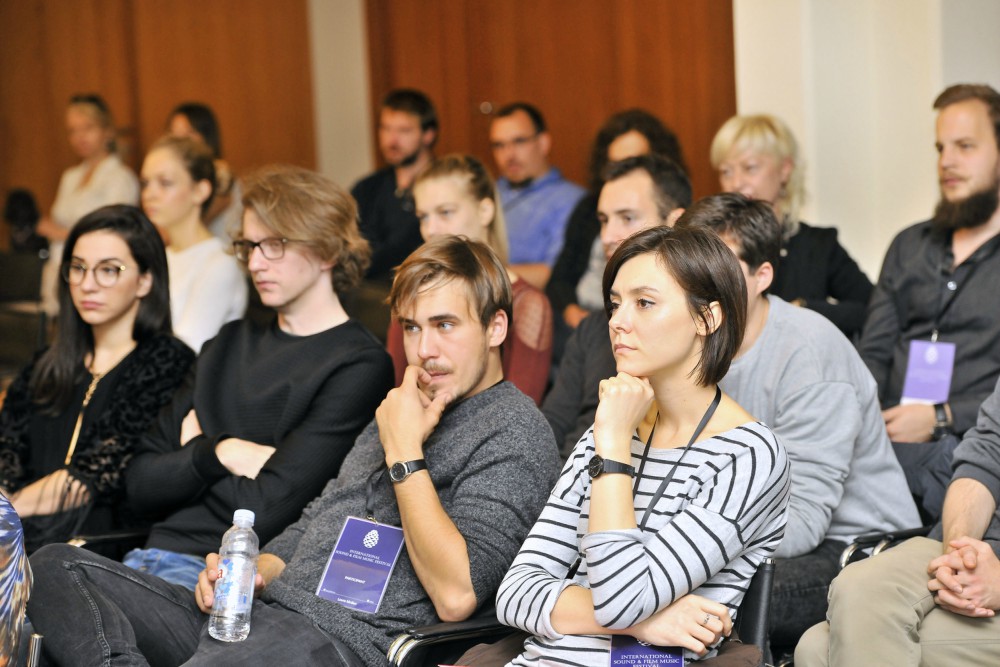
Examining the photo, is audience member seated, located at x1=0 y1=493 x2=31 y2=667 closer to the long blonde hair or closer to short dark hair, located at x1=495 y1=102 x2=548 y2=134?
the long blonde hair

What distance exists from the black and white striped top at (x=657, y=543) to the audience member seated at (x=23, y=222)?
19.9ft

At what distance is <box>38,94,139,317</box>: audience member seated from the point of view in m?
7.06

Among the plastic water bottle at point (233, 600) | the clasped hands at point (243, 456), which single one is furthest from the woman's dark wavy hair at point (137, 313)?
the plastic water bottle at point (233, 600)

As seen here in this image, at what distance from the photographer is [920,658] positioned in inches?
94.3

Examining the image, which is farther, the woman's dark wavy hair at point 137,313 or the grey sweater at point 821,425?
the woman's dark wavy hair at point 137,313

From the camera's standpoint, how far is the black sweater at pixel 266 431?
9.77 feet

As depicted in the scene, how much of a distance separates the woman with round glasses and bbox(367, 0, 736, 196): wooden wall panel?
2642mm

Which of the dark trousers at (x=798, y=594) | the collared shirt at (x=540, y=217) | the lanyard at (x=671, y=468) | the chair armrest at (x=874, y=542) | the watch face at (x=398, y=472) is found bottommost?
the dark trousers at (x=798, y=594)

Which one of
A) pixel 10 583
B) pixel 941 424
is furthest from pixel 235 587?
pixel 941 424

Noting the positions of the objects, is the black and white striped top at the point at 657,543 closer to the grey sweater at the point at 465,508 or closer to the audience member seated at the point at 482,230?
the grey sweater at the point at 465,508

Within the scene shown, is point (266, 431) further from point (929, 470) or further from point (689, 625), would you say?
point (929, 470)

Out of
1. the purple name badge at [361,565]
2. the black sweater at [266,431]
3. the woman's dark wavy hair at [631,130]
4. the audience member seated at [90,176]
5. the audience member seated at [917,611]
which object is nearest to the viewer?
the audience member seated at [917,611]

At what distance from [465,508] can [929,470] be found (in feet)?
4.72

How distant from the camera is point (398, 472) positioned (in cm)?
246
